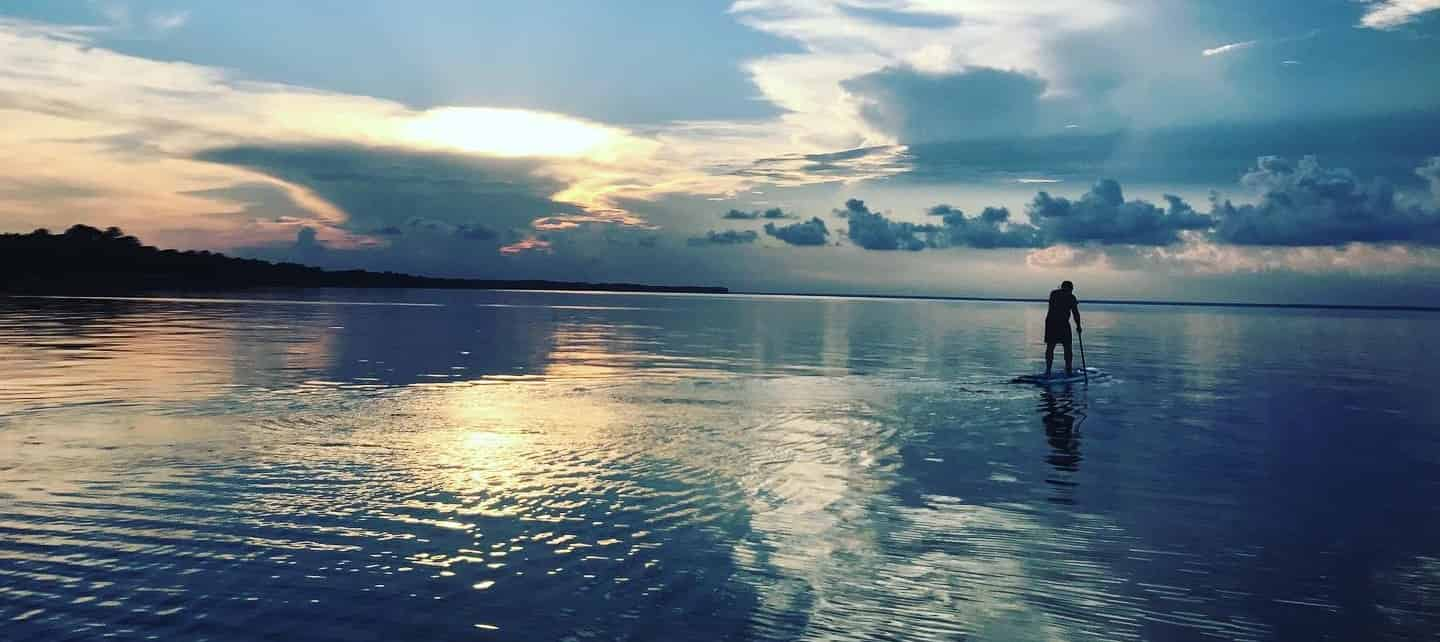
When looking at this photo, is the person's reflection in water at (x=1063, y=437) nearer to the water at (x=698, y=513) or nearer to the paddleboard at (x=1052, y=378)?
the water at (x=698, y=513)

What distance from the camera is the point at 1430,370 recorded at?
40.1 metres

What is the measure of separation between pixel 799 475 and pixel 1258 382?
25.2 meters

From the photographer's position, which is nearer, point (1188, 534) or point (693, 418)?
point (1188, 534)

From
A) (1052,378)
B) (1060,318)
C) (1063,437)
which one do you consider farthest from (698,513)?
(1060,318)

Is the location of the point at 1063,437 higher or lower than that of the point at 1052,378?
lower

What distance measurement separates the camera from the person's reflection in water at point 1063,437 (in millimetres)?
14266

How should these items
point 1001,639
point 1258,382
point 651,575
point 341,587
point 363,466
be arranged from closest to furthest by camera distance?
point 1001,639 < point 341,587 < point 651,575 < point 363,466 < point 1258,382

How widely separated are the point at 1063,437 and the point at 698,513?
33.2ft

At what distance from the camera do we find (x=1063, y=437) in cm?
1894

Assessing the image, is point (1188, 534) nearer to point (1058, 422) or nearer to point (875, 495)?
point (875, 495)

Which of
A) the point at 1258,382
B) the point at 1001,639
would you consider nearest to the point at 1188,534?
the point at 1001,639

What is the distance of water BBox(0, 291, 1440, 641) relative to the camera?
8.02 meters

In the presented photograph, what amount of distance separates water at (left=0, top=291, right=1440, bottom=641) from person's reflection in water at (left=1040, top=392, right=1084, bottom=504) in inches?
4.1

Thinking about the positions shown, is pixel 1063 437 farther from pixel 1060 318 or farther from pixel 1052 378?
pixel 1060 318
